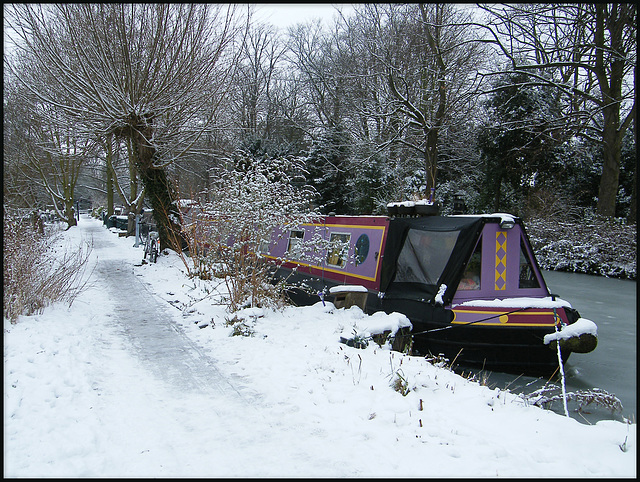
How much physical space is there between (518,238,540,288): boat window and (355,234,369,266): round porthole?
2319mm

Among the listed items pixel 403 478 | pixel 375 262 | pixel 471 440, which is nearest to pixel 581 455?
pixel 471 440

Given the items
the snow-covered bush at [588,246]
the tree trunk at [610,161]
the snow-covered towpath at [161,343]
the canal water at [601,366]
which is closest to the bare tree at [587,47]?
the tree trunk at [610,161]

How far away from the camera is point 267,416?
11.8 feet

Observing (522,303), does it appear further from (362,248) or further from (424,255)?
(362,248)

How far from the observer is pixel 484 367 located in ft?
19.5

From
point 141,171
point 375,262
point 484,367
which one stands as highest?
point 141,171

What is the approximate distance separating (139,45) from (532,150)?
13958 millimetres

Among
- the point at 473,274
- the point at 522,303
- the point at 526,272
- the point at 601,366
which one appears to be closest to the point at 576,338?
the point at 522,303

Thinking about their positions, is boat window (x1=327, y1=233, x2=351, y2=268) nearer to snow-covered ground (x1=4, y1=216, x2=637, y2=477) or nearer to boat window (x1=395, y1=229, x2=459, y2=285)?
boat window (x1=395, y1=229, x2=459, y2=285)

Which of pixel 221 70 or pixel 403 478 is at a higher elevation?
pixel 221 70

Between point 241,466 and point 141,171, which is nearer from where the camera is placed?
point 241,466

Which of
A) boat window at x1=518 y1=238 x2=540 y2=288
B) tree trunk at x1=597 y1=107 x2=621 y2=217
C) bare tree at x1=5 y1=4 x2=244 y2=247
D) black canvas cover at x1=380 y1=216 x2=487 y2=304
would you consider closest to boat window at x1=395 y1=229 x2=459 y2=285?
black canvas cover at x1=380 y1=216 x2=487 y2=304

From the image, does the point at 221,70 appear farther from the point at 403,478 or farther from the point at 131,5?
the point at 403,478

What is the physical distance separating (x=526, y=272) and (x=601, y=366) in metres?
1.93
